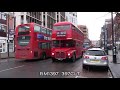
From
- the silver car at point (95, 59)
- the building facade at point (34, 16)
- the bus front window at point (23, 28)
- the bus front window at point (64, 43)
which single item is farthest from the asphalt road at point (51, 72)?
the bus front window at point (23, 28)

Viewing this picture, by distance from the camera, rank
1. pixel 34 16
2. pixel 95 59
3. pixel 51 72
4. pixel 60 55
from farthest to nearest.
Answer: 1. pixel 60 55
2. pixel 34 16
3. pixel 95 59
4. pixel 51 72

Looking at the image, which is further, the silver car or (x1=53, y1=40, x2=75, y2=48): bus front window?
(x1=53, y1=40, x2=75, y2=48): bus front window

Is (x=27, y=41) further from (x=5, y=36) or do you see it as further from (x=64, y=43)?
(x=5, y=36)

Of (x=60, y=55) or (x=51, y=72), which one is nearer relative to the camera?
(x=51, y=72)

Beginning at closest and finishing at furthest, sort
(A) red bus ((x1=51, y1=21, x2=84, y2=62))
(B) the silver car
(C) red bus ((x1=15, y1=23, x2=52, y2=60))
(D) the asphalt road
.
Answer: (D) the asphalt road, (B) the silver car, (A) red bus ((x1=51, y1=21, x2=84, y2=62)), (C) red bus ((x1=15, y1=23, x2=52, y2=60))

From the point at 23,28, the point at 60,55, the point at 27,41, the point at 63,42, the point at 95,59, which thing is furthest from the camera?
the point at 23,28

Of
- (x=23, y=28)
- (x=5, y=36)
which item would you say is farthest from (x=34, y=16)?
(x=5, y=36)

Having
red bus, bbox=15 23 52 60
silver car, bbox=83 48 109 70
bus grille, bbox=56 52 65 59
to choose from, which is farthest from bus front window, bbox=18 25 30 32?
silver car, bbox=83 48 109 70

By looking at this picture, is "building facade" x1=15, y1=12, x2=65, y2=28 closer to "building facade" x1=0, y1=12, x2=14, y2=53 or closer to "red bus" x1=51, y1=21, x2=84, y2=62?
"red bus" x1=51, y1=21, x2=84, y2=62
